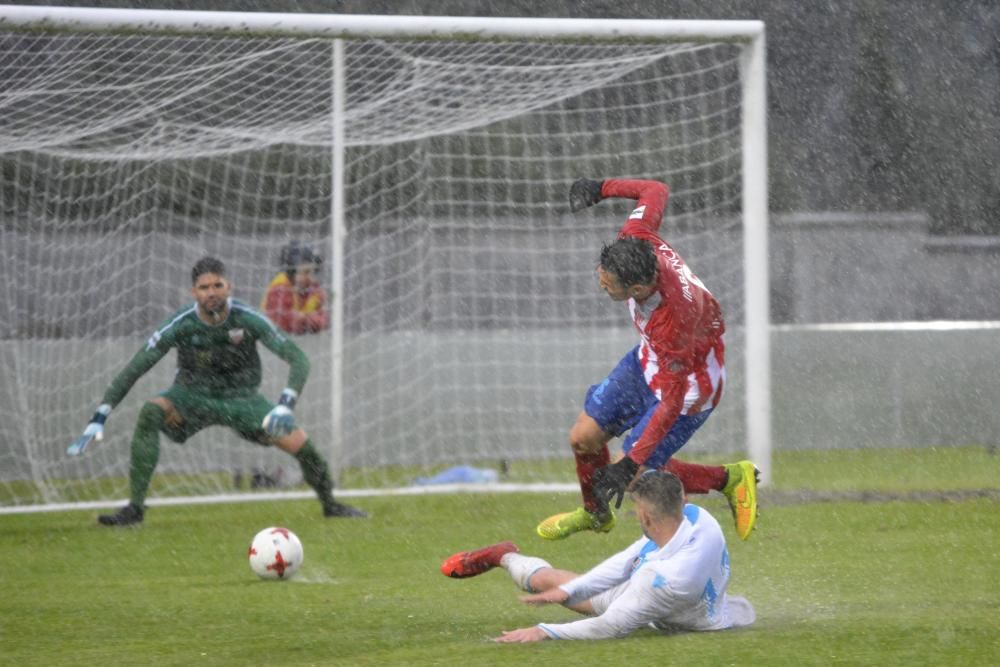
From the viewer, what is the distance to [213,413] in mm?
10414

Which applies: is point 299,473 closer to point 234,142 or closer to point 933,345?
point 234,142

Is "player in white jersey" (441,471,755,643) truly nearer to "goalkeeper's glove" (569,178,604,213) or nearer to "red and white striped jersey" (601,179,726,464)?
"red and white striped jersey" (601,179,726,464)

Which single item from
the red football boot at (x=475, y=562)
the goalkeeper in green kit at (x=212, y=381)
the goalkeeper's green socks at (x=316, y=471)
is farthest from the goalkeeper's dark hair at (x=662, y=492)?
the goalkeeper's green socks at (x=316, y=471)

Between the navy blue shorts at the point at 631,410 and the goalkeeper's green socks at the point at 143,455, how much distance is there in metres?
3.81

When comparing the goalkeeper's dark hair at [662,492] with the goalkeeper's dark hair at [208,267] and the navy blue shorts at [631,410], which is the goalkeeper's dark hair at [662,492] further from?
the goalkeeper's dark hair at [208,267]

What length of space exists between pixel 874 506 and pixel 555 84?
3.79 metres

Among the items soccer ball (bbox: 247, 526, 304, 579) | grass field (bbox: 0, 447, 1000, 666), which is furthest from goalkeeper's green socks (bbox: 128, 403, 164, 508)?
soccer ball (bbox: 247, 526, 304, 579)

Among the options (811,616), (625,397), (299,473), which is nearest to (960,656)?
(811,616)

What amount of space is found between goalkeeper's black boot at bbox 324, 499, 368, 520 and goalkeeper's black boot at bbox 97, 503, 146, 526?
3.73 feet

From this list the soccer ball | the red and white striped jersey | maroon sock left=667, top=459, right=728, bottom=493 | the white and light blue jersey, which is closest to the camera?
the white and light blue jersey

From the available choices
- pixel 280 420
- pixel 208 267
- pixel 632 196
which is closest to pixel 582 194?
pixel 632 196

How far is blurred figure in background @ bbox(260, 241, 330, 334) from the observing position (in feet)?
40.9

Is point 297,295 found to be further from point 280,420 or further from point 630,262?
point 630,262

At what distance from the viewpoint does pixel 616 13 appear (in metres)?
22.7
